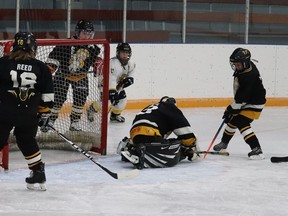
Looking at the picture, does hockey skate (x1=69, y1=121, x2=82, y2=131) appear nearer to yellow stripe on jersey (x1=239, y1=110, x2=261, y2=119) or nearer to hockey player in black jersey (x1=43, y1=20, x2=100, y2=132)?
hockey player in black jersey (x1=43, y1=20, x2=100, y2=132)

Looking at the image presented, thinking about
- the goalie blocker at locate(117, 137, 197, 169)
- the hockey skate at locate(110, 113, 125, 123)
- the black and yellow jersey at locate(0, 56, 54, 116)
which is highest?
the black and yellow jersey at locate(0, 56, 54, 116)

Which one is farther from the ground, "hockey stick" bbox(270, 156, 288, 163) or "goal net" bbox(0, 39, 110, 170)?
"goal net" bbox(0, 39, 110, 170)

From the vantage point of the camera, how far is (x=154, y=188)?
4.82 m

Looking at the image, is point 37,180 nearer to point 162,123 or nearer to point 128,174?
point 128,174

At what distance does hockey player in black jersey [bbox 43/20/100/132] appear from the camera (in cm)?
612

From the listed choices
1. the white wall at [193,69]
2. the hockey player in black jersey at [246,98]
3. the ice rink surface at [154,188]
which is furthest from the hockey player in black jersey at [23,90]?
the white wall at [193,69]

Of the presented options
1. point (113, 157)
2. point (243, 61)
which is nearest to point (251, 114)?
point (243, 61)

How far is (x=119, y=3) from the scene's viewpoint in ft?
29.3

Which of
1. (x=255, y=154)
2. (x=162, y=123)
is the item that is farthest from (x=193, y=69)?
(x=162, y=123)

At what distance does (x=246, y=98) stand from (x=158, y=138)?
81 centimetres

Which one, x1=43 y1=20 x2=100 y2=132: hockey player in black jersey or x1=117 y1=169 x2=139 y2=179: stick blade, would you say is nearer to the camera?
x1=117 y1=169 x2=139 y2=179: stick blade

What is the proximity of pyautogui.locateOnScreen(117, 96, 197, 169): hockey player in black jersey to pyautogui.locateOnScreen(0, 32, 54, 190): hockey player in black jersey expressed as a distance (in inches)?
38.1

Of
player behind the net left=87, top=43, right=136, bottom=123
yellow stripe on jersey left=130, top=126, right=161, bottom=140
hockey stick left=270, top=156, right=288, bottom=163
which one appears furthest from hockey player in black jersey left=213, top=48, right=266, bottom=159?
player behind the net left=87, top=43, right=136, bottom=123

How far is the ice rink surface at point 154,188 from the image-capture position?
Answer: 14.0 feet
